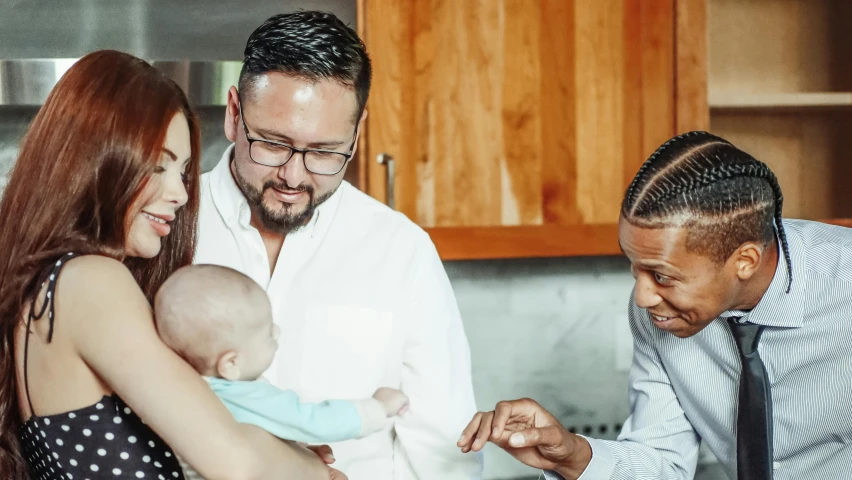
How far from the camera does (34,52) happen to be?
7.01ft

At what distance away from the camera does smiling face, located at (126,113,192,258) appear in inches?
44.3

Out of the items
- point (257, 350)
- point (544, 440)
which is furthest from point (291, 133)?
point (544, 440)

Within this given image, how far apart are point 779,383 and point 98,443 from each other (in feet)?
3.79

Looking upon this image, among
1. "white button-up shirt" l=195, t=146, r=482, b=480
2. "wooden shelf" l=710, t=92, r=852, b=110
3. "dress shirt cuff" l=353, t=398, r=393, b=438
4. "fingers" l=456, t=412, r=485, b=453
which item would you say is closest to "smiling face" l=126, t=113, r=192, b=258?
"dress shirt cuff" l=353, t=398, r=393, b=438

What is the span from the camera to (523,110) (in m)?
2.15

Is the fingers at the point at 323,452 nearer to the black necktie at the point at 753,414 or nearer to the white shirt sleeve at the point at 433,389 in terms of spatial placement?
the white shirt sleeve at the point at 433,389

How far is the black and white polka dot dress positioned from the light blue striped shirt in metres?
0.77

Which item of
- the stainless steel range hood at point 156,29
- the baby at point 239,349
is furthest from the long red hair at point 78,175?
the stainless steel range hood at point 156,29

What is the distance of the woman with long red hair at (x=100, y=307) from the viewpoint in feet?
3.29

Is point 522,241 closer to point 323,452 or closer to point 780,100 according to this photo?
point 780,100

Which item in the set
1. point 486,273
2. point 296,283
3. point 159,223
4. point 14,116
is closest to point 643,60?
point 486,273

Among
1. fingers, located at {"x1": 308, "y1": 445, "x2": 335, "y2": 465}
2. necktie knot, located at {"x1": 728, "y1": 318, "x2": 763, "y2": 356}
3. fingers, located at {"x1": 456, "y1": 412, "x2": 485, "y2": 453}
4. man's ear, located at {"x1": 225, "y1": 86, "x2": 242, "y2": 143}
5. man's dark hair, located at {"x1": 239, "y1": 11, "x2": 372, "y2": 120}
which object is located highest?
man's dark hair, located at {"x1": 239, "y1": 11, "x2": 372, "y2": 120}

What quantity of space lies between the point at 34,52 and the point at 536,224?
4.35 ft

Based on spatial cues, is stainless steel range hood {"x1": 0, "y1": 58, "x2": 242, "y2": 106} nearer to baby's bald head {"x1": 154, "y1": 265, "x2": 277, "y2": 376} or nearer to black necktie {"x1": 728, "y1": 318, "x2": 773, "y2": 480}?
baby's bald head {"x1": 154, "y1": 265, "x2": 277, "y2": 376}
